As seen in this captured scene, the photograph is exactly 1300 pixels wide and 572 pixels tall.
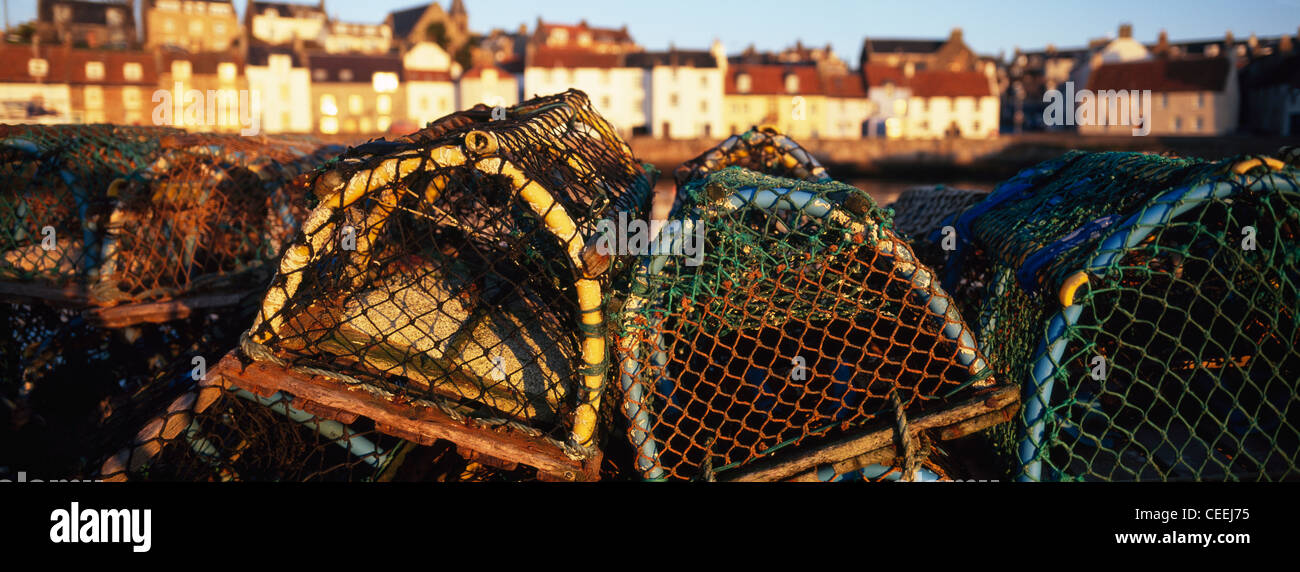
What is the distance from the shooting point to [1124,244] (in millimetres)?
Answer: 2113

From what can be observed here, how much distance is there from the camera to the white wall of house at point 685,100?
40938 millimetres

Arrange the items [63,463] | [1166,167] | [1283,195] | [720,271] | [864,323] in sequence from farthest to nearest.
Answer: [63,463]
[864,323]
[1166,167]
[720,271]
[1283,195]

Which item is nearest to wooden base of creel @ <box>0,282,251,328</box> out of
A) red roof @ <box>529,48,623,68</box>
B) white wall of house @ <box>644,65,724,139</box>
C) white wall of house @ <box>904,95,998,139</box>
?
white wall of house @ <box>644,65,724,139</box>

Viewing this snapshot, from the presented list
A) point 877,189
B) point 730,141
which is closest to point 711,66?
point 877,189

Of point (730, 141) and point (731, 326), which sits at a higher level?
point (730, 141)

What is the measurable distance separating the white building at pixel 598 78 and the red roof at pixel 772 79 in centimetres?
441

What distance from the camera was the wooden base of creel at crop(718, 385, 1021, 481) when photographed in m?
2.25

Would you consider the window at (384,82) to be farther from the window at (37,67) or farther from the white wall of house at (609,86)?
the window at (37,67)

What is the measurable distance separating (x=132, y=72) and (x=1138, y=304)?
43.4 m

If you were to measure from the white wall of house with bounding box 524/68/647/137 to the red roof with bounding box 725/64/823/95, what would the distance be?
5.15 feet

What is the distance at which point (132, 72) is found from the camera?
37.4 meters

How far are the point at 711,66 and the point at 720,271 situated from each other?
4030 cm

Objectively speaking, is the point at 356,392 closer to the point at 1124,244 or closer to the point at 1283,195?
the point at 1124,244
